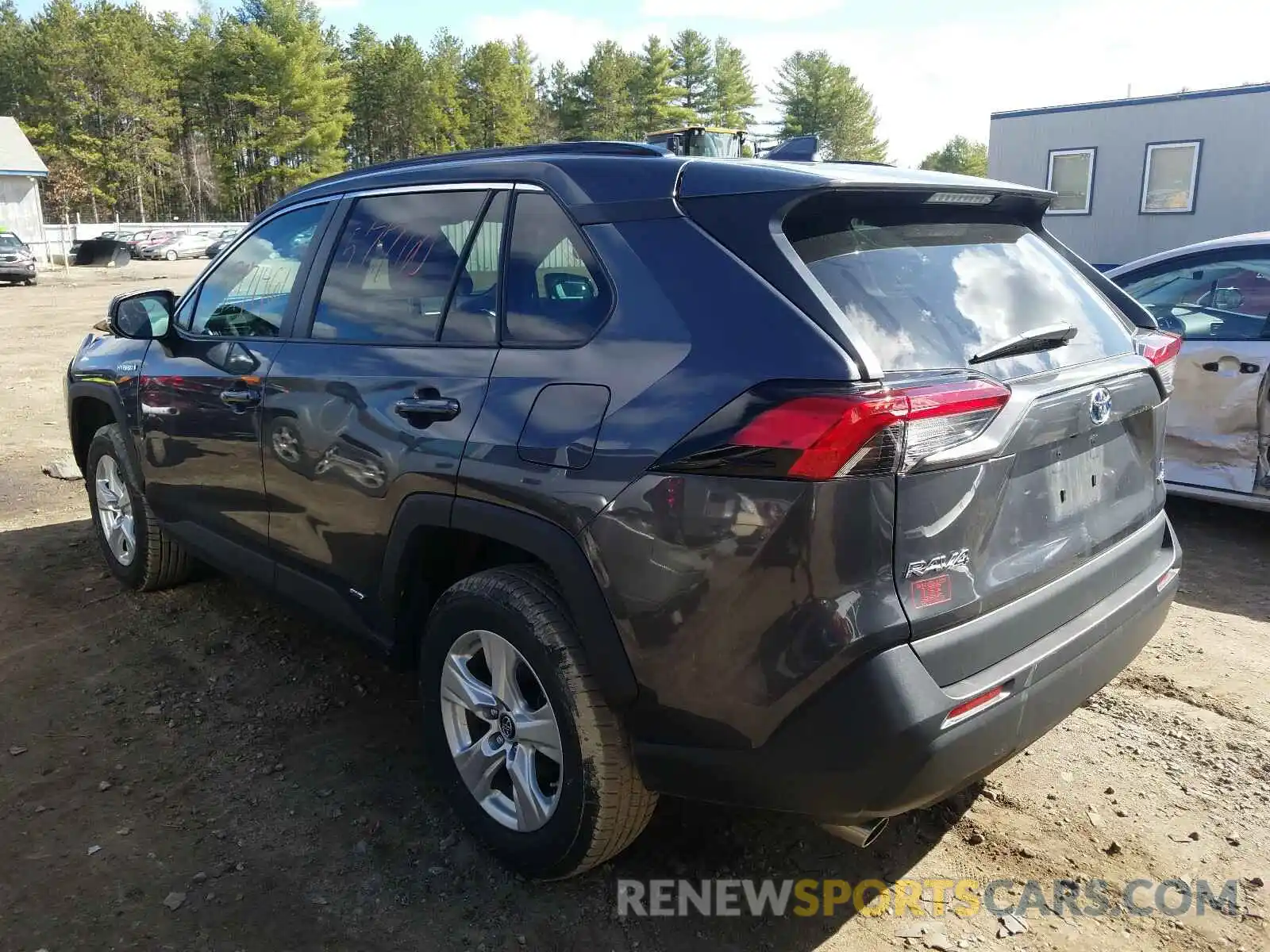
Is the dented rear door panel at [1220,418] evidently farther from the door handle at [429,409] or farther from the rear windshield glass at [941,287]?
the door handle at [429,409]

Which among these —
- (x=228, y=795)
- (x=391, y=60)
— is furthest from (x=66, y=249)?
(x=228, y=795)

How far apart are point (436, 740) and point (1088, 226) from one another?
62.8 feet

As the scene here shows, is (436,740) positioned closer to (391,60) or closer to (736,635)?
(736,635)

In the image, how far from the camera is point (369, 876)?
Answer: 2.72 metres

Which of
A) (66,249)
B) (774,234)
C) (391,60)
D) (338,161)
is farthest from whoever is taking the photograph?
(391,60)

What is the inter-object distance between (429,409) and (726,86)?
81.2 m

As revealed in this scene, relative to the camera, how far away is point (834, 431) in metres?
1.94

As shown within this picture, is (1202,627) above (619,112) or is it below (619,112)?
below

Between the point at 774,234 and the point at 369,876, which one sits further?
the point at 369,876

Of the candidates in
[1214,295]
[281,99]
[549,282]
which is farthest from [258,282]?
[281,99]

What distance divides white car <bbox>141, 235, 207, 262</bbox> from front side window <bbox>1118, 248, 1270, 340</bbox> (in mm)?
45769

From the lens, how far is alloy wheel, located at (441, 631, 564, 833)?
2.55 meters

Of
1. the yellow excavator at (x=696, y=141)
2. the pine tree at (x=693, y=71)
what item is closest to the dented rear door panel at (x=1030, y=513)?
the yellow excavator at (x=696, y=141)

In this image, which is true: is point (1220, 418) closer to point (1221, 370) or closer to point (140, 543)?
point (1221, 370)
